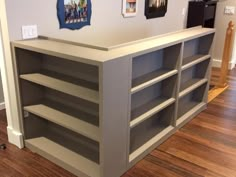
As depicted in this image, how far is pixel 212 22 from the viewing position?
5.25m

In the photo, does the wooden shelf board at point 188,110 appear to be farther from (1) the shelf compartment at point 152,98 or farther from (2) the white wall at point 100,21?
(2) the white wall at point 100,21

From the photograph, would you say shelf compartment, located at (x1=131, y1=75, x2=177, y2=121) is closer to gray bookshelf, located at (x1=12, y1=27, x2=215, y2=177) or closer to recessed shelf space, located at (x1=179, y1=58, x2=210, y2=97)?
gray bookshelf, located at (x1=12, y1=27, x2=215, y2=177)

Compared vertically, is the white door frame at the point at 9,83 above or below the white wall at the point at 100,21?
below

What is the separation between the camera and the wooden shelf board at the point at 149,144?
2517 millimetres

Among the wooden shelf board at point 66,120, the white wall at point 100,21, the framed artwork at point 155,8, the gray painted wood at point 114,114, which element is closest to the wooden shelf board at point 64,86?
the gray painted wood at point 114,114

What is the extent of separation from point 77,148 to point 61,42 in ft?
3.21

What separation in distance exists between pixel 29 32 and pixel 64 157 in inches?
45.7

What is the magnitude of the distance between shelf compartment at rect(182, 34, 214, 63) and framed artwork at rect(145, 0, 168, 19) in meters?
0.96

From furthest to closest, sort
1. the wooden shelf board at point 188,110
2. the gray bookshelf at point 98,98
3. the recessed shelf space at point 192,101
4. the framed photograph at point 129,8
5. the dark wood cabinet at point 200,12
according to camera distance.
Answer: the dark wood cabinet at point 200,12, the framed photograph at point 129,8, the recessed shelf space at point 192,101, the wooden shelf board at point 188,110, the gray bookshelf at point 98,98

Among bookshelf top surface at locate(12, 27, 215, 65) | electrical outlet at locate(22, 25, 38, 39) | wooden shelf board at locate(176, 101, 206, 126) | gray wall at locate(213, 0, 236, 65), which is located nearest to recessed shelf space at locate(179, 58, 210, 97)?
wooden shelf board at locate(176, 101, 206, 126)

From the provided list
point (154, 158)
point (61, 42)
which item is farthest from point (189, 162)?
point (61, 42)

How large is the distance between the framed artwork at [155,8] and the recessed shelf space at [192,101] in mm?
1346

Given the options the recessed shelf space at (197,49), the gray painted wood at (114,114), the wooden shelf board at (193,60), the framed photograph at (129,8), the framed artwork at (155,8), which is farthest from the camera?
the framed artwork at (155,8)

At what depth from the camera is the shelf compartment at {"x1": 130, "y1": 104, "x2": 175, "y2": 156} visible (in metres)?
2.70
